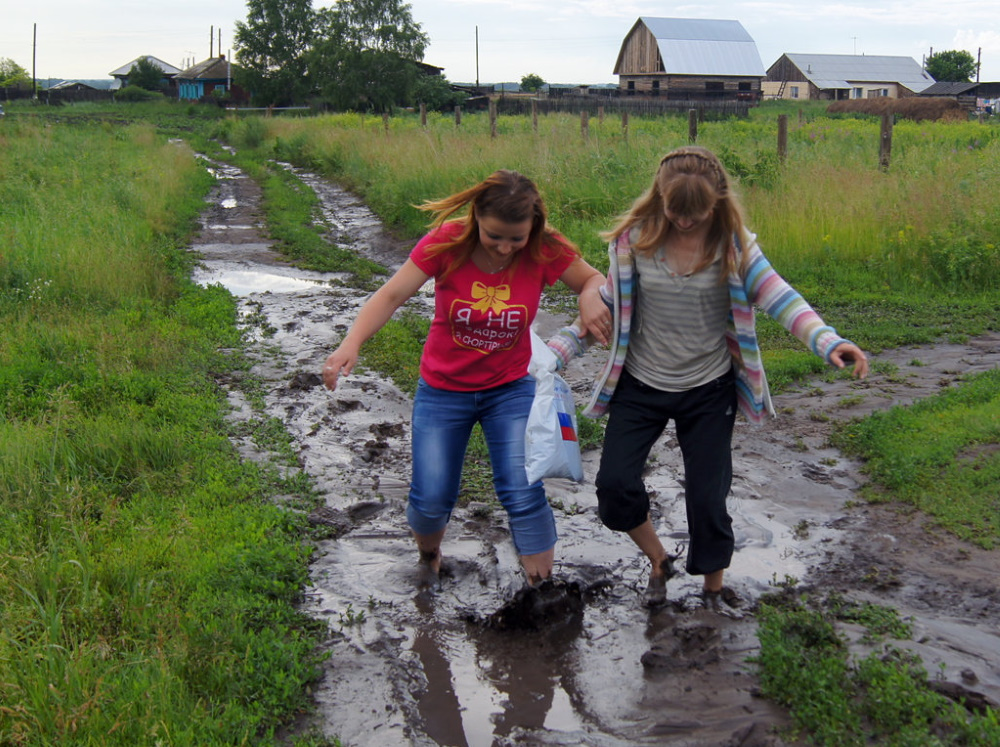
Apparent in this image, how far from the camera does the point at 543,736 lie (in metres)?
3.19

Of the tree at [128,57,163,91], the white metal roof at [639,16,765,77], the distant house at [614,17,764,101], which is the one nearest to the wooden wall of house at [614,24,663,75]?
the distant house at [614,17,764,101]

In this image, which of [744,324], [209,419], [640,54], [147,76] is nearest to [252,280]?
[209,419]

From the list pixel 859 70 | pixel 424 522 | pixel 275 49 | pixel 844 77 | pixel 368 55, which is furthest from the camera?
pixel 859 70

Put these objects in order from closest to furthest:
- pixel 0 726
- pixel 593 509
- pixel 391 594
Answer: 1. pixel 0 726
2. pixel 391 594
3. pixel 593 509

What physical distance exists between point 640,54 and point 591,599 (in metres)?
62.4

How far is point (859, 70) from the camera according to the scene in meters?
79.4

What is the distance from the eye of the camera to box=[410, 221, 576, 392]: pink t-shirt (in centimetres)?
363

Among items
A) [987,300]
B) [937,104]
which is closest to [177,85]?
[937,104]

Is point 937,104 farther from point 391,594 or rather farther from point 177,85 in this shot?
point 177,85

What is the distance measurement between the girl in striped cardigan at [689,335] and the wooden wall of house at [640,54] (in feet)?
193

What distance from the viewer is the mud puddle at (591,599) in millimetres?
3281

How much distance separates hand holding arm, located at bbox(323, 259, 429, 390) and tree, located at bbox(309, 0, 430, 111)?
54.8 metres

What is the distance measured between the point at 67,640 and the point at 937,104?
134ft

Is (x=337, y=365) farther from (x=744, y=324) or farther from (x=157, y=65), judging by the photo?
(x=157, y=65)
